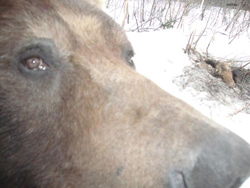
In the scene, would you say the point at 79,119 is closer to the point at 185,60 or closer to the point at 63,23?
the point at 63,23

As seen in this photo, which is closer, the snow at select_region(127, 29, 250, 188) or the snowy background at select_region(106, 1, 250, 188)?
the snow at select_region(127, 29, 250, 188)

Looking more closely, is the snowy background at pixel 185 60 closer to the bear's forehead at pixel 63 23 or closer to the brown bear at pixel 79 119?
the brown bear at pixel 79 119

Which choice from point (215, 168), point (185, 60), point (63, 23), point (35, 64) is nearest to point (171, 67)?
point (185, 60)

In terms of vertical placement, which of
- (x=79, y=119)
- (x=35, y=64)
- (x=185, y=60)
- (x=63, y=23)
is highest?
(x=63, y=23)

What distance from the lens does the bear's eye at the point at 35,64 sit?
4.96 feet

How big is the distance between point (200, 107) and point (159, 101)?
3259mm

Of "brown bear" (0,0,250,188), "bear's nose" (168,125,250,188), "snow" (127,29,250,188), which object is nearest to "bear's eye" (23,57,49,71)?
"brown bear" (0,0,250,188)

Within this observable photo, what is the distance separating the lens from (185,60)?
608cm

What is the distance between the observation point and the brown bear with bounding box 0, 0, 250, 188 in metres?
1.33

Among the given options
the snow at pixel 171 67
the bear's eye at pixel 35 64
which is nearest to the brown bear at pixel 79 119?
the bear's eye at pixel 35 64

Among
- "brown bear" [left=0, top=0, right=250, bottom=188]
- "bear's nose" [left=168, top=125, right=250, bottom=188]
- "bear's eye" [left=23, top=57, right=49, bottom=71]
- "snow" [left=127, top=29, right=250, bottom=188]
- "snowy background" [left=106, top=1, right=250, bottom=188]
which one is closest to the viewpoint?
"bear's nose" [left=168, top=125, right=250, bottom=188]

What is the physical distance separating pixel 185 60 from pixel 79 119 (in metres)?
4.96

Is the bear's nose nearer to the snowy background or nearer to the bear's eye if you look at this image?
the bear's eye

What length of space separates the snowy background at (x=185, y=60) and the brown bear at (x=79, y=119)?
222 cm
